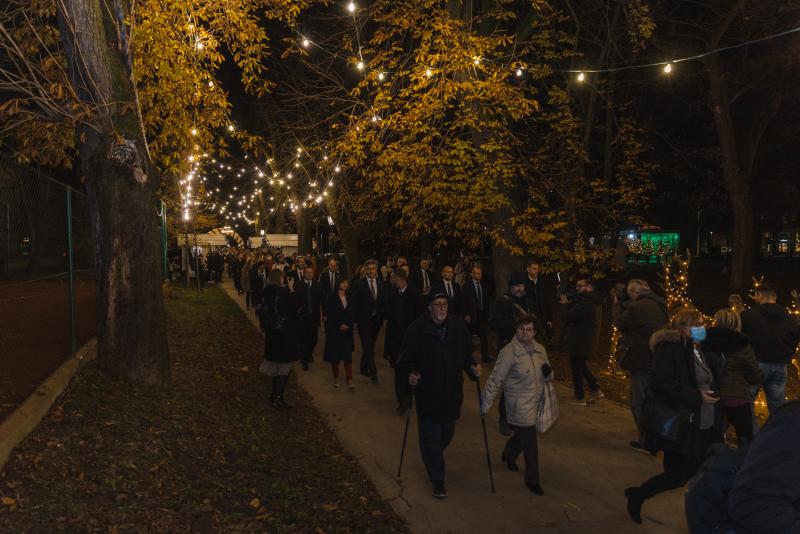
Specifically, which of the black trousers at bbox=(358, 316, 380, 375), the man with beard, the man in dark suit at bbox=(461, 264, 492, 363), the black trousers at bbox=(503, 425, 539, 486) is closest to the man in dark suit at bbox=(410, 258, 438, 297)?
the man in dark suit at bbox=(461, 264, 492, 363)

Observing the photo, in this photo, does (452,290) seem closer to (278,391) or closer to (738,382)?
(278,391)

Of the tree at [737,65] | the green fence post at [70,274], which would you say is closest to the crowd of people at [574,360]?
the green fence post at [70,274]

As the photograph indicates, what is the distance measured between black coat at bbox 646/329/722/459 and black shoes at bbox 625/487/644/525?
47cm

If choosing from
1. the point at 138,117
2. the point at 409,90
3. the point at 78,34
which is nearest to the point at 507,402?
the point at 138,117

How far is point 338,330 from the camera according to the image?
9.64 meters

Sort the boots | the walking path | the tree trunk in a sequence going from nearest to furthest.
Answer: the walking path, the tree trunk, the boots

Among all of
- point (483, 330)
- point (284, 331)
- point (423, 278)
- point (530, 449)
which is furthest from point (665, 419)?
point (423, 278)

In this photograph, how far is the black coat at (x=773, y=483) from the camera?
86.2 inches

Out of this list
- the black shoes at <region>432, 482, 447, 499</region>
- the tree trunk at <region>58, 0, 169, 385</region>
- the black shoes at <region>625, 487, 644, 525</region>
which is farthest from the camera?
the tree trunk at <region>58, 0, 169, 385</region>

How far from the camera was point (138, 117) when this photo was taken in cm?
737

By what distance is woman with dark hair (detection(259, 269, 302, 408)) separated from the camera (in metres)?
8.12

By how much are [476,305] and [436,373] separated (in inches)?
239

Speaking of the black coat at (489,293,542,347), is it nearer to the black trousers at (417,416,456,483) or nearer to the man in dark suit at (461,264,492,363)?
the man in dark suit at (461,264,492,363)

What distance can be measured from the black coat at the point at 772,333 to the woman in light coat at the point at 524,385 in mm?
2765
